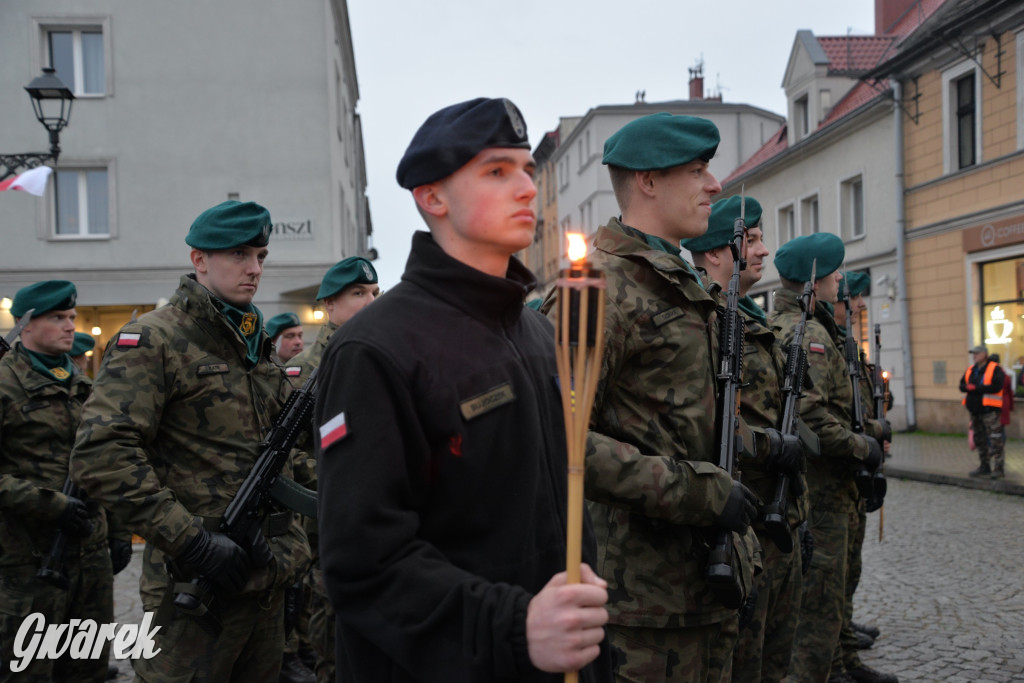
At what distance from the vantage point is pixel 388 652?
5.24ft

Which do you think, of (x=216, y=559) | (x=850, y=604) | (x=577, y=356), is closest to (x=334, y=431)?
(x=577, y=356)

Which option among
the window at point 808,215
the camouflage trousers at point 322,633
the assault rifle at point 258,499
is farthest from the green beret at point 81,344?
the window at point 808,215

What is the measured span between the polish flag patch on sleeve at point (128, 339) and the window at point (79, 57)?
16.7 meters

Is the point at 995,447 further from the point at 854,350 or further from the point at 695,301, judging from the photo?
the point at 695,301

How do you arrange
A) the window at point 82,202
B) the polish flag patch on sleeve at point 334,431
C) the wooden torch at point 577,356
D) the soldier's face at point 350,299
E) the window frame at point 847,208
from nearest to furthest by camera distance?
the wooden torch at point 577,356 < the polish flag patch on sleeve at point 334,431 < the soldier's face at point 350,299 < the window at point 82,202 < the window frame at point 847,208

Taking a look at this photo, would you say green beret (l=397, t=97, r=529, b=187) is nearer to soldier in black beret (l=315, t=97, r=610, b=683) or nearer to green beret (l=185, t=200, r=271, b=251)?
soldier in black beret (l=315, t=97, r=610, b=683)

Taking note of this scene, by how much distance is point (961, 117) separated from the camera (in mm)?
17625

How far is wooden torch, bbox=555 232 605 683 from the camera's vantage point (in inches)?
55.2

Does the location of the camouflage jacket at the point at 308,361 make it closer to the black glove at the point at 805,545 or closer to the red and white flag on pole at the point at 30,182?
the black glove at the point at 805,545

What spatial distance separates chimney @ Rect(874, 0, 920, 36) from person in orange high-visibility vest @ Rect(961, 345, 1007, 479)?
14998 mm

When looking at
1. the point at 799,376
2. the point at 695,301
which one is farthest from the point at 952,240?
the point at 695,301

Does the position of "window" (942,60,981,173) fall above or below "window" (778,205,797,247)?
above

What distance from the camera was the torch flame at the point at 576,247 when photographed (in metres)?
1.52

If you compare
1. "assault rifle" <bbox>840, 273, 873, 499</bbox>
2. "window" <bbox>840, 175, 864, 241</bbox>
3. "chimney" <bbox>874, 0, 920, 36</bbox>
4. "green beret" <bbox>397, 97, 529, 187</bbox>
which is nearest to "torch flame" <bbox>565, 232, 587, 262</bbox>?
"green beret" <bbox>397, 97, 529, 187</bbox>
